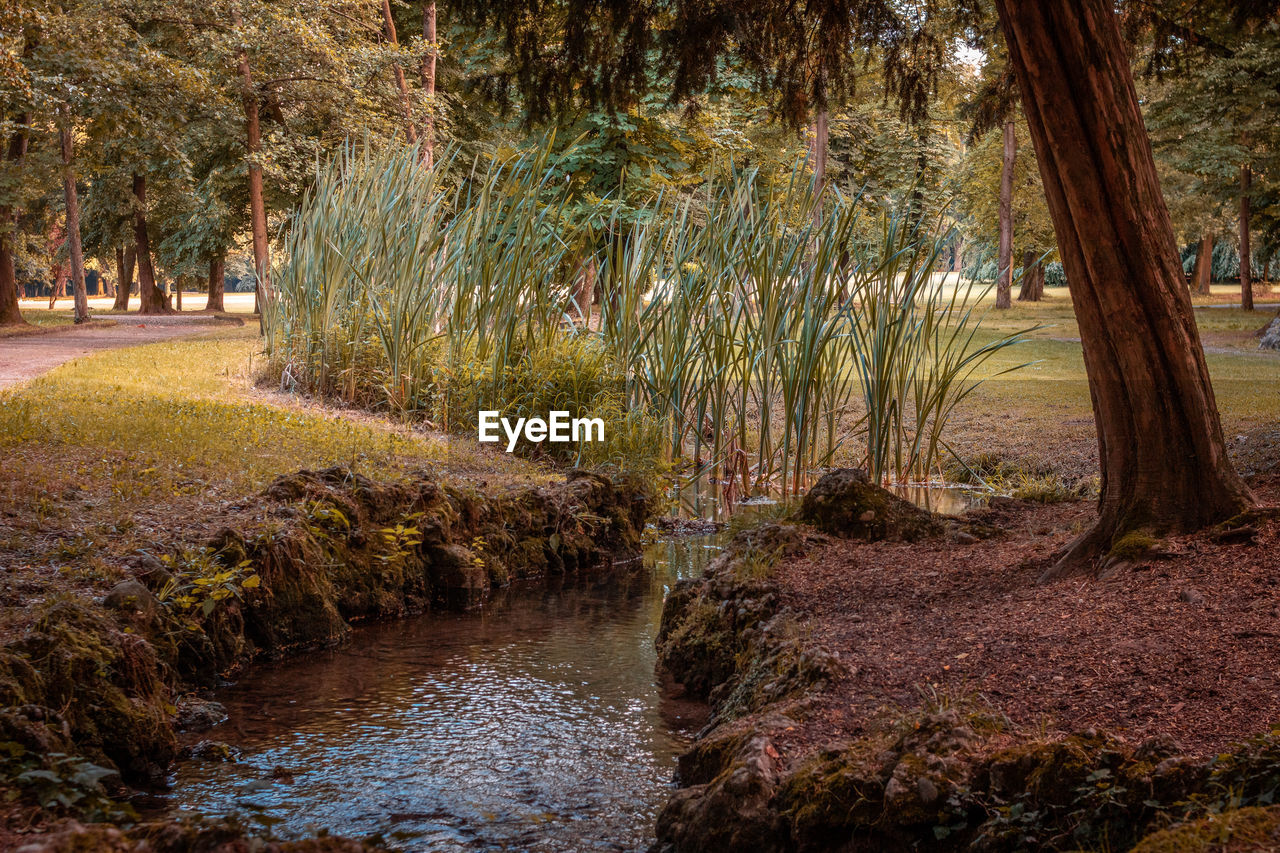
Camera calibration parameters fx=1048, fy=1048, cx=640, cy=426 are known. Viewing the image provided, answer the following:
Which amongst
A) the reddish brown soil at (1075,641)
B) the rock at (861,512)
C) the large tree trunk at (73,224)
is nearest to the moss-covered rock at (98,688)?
the reddish brown soil at (1075,641)

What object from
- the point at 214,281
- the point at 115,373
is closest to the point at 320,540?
the point at 115,373

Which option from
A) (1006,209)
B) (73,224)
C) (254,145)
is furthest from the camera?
(1006,209)

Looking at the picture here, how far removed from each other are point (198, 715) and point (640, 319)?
4.86 metres

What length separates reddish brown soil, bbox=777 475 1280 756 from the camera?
8.59 ft

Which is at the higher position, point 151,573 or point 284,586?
point 151,573

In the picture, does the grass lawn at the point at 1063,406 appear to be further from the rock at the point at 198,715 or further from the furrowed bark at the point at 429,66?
the furrowed bark at the point at 429,66

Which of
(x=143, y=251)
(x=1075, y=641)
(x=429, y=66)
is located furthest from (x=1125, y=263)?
(x=143, y=251)

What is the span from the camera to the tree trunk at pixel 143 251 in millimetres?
28250

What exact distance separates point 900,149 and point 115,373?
23890mm

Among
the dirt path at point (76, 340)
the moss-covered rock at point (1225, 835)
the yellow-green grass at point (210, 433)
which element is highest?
the dirt path at point (76, 340)

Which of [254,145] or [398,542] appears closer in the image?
[398,542]

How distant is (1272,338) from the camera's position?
18078 mm

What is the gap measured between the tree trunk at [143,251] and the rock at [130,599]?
25.6 m

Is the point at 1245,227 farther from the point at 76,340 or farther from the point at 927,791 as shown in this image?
the point at 927,791
